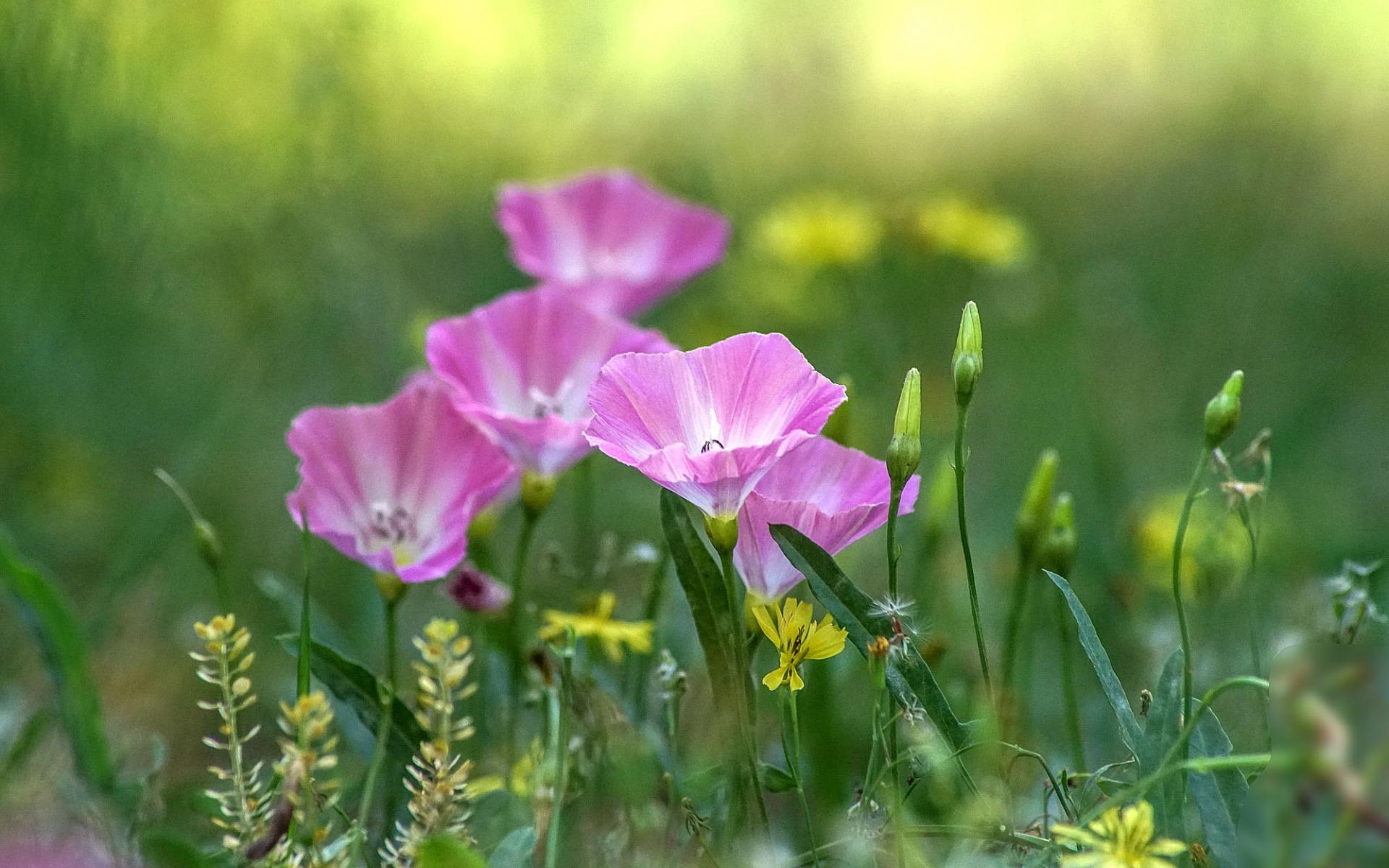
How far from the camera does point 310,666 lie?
1.01 metres

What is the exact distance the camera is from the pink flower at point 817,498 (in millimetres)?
955

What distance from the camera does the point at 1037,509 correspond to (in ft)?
3.93

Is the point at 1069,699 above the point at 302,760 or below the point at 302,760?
below

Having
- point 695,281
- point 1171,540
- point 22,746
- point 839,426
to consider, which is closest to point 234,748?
point 22,746

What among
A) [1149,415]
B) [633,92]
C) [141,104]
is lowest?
[1149,415]

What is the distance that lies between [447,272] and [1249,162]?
85.7 inches

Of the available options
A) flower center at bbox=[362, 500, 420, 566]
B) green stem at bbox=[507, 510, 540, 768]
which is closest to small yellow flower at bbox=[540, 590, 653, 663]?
green stem at bbox=[507, 510, 540, 768]

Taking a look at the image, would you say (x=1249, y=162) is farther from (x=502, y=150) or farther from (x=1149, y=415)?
(x=502, y=150)

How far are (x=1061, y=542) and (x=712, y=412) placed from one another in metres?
0.43

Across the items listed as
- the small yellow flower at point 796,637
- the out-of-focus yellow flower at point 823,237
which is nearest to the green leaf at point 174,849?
the small yellow flower at point 796,637

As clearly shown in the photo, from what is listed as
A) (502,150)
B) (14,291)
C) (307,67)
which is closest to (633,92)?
(502,150)

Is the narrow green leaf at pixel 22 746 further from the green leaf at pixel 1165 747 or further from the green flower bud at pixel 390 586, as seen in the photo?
the green leaf at pixel 1165 747

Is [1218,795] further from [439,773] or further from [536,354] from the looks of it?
[536,354]

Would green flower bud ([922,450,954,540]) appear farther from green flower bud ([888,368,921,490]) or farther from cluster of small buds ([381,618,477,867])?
cluster of small buds ([381,618,477,867])
